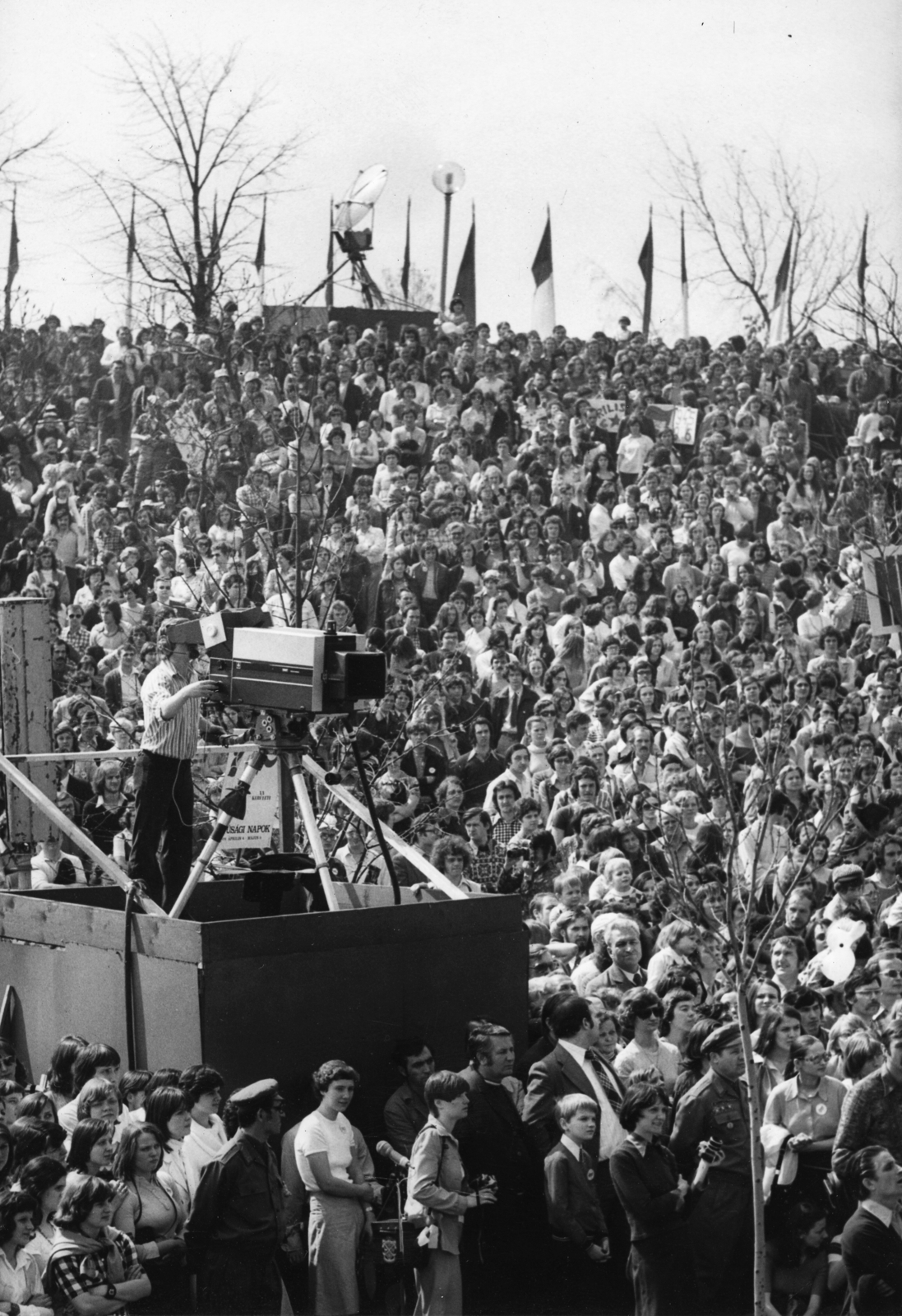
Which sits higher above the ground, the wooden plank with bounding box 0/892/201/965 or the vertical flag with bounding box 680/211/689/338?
the vertical flag with bounding box 680/211/689/338

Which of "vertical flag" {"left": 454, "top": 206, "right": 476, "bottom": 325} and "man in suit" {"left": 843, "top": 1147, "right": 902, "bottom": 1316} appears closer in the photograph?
"man in suit" {"left": 843, "top": 1147, "right": 902, "bottom": 1316}

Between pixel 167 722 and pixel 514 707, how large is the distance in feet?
24.7

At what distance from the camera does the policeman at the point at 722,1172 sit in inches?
296

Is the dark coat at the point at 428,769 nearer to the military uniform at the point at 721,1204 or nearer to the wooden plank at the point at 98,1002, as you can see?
the wooden plank at the point at 98,1002

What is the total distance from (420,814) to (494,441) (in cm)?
797

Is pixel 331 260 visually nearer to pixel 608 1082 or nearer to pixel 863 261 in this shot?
pixel 863 261

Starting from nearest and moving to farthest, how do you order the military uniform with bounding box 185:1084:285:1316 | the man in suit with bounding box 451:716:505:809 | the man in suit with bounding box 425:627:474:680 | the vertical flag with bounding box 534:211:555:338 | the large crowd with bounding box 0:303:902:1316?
the military uniform with bounding box 185:1084:285:1316 < the large crowd with bounding box 0:303:902:1316 < the man in suit with bounding box 451:716:505:809 < the man in suit with bounding box 425:627:474:680 < the vertical flag with bounding box 534:211:555:338

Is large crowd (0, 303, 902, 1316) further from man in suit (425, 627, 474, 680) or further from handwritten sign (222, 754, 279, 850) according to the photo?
handwritten sign (222, 754, 279, 850)

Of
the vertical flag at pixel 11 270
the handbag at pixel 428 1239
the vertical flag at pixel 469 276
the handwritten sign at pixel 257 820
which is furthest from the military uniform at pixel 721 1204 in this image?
the vertical flag at pixel 469 276

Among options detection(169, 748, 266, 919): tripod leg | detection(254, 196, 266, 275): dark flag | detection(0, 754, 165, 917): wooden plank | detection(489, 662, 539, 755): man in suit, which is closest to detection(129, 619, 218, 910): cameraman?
detection(0, 754, 165, 917): wooden plank

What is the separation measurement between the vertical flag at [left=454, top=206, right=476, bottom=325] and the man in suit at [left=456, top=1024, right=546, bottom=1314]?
2172 centimetres

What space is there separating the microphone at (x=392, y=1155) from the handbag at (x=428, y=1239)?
1.12 ft

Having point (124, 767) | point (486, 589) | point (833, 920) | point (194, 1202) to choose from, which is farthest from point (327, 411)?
point (194, 1202)

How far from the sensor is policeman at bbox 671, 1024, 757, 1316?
24.6 feet
